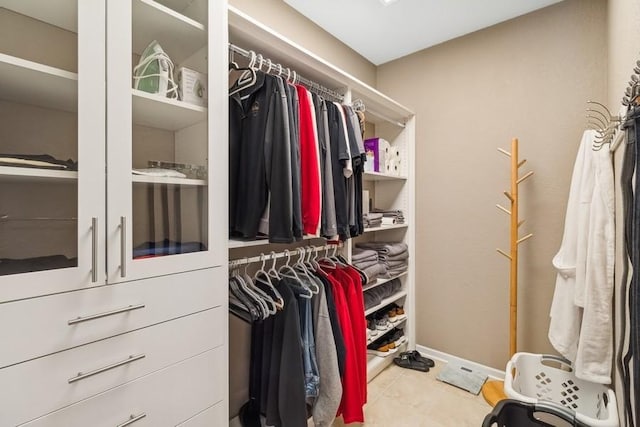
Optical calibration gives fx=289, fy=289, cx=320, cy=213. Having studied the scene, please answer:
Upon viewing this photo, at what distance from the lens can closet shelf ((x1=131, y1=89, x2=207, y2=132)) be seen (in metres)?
1.00

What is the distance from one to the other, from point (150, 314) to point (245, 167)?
2.30 ft

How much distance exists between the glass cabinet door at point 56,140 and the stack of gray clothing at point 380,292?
1.77 metres

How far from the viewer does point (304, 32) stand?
214 cm

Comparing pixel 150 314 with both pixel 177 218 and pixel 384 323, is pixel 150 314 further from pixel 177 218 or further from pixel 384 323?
pixel 384 323

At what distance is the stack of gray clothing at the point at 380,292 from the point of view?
2227 mm

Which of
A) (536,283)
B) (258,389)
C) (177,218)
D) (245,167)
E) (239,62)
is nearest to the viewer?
(177,218)

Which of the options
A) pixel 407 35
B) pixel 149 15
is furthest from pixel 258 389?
pixel 407 35

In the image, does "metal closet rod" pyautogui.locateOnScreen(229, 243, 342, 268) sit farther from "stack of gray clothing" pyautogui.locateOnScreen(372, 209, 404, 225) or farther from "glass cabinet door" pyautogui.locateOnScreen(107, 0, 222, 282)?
"stack of gray clothing" pyautogui.locateOnScreen(372, 209, 404, 225)

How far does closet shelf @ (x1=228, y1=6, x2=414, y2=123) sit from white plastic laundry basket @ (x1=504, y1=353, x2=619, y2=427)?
195cm

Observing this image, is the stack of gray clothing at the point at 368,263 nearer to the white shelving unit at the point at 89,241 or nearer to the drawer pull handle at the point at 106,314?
the white shelving unit at the point at 89,241

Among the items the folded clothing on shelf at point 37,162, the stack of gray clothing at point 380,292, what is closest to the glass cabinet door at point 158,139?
the folded clothing on shelf at point 37,162

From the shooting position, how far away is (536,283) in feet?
6.80

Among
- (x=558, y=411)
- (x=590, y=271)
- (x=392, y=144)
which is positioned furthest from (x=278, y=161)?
(x=392, y=144)

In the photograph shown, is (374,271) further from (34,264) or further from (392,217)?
(34,264)
